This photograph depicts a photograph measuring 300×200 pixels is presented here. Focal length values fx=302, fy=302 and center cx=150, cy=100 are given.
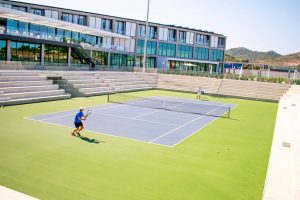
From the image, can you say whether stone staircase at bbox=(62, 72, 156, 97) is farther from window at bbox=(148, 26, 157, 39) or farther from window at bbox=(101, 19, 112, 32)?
window at bbox=(148, 26, 157, 39)

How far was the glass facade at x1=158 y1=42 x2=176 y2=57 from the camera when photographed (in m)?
67.3

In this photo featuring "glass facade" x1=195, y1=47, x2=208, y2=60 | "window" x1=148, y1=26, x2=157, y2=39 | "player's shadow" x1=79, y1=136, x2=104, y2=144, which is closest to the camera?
"player's shadow" x1=79, y1=136, x2=104, y2=144

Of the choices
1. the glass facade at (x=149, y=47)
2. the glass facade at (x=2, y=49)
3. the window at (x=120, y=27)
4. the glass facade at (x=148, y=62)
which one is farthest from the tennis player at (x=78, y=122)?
the glass facade at (x=149, y=47)

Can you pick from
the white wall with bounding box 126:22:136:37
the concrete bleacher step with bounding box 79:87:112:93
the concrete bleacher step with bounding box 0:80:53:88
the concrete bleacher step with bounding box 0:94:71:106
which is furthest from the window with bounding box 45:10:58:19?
the concrete bleacher step with bounding box 0:94:71:106

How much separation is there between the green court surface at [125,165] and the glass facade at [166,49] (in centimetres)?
5213

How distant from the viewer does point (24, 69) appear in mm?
29109

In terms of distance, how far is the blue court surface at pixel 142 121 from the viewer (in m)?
15.4

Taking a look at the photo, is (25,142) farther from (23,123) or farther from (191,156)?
(191,156)

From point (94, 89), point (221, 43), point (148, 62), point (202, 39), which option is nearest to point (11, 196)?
point (94, 89)

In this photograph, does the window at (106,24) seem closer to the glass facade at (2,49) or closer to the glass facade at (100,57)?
the glass facade at (100,57)

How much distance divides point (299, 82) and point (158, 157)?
123 ft

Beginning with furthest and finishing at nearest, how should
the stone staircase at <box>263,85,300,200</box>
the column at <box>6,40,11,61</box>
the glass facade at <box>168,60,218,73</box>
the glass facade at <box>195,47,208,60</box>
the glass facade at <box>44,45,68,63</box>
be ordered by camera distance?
1. the glass facade at <box>195,47,208,60</box>
2. the glass facade at <box>168,60,218,73</box>
3. the glass facade at <box>44,45,68,63</box>
4. the column at <box>6,40,11,61</box>
5. the stone staircase at <box>263,85,300,200</box>

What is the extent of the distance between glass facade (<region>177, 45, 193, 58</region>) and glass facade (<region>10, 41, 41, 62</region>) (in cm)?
3865

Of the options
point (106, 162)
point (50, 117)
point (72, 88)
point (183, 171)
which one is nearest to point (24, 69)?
point (72, 88)
